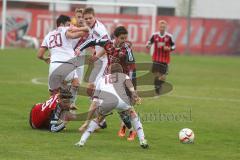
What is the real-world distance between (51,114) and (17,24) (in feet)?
103

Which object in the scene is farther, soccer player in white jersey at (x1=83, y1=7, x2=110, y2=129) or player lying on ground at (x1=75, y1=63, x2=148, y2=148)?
soccer player in white jersey at (x1=83, y1=7, x2=110, y2=129)

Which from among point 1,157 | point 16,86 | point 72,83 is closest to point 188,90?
point 16,86

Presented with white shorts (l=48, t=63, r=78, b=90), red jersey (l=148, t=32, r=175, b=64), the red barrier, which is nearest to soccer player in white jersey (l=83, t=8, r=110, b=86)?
white shorts (l=48, t=63, r=78, b=90)

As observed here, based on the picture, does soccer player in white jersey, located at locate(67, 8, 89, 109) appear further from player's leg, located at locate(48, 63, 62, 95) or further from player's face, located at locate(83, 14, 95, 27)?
player's leg, located at locate(48, 63, 62, 95)

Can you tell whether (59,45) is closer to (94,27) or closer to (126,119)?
(94,27)

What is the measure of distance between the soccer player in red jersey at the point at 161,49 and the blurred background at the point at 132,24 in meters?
Answer: 19.1

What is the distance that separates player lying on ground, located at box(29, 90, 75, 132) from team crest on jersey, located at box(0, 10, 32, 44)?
3060 cm

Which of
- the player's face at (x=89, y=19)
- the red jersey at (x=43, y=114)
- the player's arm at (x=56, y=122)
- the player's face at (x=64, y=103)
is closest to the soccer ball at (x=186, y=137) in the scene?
the player's arm at (x=56, y=122)

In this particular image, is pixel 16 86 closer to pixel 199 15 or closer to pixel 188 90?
pixel 188 90

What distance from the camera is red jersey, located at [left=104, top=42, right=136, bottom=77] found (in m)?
13.1

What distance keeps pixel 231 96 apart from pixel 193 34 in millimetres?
25083

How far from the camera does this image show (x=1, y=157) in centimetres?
1084

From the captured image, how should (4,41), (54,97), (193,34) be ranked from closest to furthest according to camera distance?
(54,97)
(4,41)
(193,34)

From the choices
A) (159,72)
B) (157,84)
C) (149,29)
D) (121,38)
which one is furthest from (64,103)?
(149,29)
